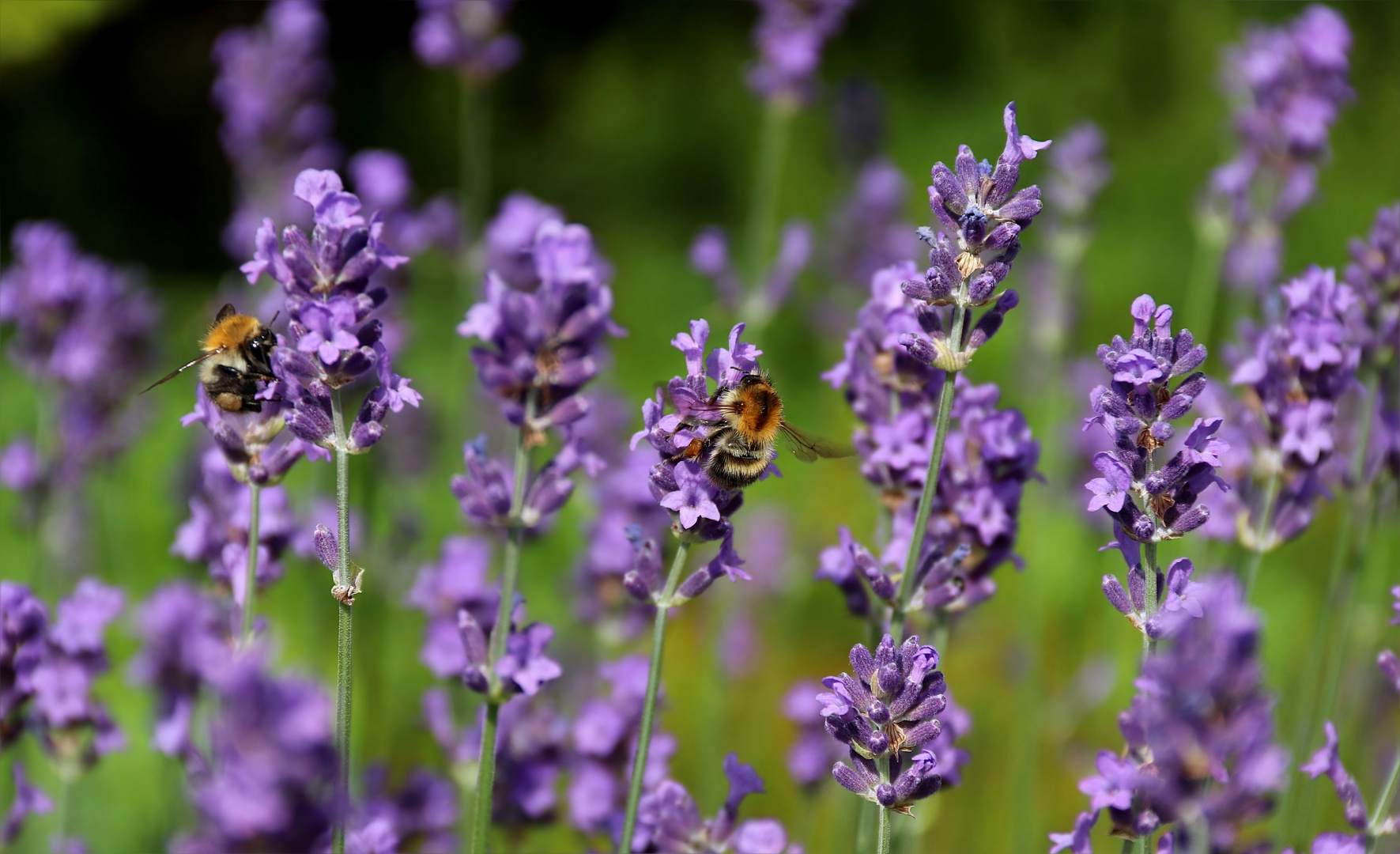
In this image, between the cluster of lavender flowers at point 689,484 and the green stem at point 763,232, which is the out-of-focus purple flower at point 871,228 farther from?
the cluster of lavender flowers at point 689,484

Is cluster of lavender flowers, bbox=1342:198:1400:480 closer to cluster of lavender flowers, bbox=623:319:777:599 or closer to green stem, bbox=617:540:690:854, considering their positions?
cluster of lavender flowers, bbox=623:319:777:599

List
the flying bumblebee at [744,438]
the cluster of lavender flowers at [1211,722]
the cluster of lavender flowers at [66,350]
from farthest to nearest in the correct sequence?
the cluster of lavender flowers at [66,350], the flying bumblebee at [744,438], the cluster of lavender flowers at [1211,722]

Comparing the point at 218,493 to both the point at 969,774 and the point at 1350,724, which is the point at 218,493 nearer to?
the point at 969,774

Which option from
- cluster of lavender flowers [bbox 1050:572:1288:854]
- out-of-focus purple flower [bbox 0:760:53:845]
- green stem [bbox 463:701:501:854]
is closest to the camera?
cluster of lavender flowers [bbox 1050:572:1288:854]

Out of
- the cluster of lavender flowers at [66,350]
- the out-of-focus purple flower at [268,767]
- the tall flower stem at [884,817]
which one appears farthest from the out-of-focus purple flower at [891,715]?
the cluster of lavender flowers at [66,350]

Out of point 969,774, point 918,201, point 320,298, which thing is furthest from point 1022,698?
point 918,201

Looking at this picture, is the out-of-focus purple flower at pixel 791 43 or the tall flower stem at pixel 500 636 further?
the out-of-focus purple flower at pixel 791 43

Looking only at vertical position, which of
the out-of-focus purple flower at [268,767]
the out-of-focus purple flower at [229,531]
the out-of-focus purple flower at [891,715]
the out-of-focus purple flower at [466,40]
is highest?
the out-of-focus purple flower at [466,40]

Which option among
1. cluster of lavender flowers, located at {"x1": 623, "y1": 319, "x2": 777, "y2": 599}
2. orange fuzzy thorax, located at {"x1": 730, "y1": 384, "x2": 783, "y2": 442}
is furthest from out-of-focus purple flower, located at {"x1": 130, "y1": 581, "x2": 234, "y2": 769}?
orange fuzzy thorax, located at {"x1": 730, "y1": 384, "x2": 783, "y2": 442}
